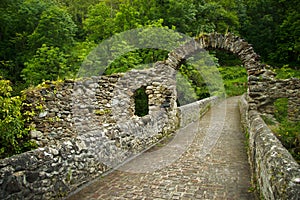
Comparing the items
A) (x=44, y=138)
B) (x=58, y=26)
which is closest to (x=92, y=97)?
(x=44, y=138)

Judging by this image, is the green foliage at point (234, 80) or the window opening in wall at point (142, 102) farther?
the green foliage at point (234, 80)

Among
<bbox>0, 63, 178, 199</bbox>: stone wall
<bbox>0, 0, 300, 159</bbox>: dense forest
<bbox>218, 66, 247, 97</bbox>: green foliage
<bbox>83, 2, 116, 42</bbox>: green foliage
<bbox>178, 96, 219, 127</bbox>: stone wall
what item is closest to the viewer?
<bbox>0, 63, 178, 199</bbox>: stone wall

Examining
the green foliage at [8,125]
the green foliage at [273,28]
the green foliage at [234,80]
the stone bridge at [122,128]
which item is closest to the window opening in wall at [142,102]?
the stone bridge at [122,128]

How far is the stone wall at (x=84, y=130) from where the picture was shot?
346cm

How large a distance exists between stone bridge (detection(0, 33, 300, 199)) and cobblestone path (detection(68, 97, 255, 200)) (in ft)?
0.38

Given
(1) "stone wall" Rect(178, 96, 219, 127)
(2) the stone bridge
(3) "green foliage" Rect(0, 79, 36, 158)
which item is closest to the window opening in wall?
(2) the stone bridge

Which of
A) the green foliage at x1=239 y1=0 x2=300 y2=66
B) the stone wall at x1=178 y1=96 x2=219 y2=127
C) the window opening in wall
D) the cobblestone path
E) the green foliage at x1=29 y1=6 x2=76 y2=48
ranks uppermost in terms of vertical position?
the green foliage at x1=239 y1=0 x2=300 y2=66

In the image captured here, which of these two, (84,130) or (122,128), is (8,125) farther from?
(84,130)

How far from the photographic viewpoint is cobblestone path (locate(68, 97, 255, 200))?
4.22m

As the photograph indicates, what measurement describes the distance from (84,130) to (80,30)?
23025 millimetres

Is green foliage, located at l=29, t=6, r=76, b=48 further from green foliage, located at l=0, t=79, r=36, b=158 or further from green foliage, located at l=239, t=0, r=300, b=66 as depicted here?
green foliage, located at l=239, t=0, r=300, b=66

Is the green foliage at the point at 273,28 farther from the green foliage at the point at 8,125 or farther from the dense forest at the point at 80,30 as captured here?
the green foliage at the point at 8,125

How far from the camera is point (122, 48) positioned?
1461cm

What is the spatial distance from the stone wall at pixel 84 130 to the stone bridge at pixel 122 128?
0.01m
